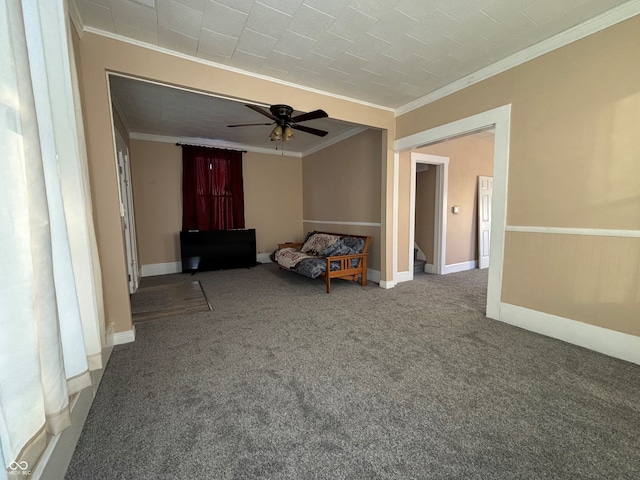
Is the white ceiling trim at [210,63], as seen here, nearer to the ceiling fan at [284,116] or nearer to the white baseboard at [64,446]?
the ceiling fan at [284,116]

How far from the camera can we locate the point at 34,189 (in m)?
0.84

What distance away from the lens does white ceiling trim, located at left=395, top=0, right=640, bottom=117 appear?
192 cm

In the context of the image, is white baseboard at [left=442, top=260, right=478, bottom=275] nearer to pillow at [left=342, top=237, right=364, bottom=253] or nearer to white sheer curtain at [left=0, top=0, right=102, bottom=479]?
pillow at [left=342, top=237, right=364, bottom=253]

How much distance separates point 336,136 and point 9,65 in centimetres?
468

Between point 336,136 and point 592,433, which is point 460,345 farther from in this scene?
point 336,136

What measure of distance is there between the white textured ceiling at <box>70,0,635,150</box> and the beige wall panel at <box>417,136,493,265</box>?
2324 mm

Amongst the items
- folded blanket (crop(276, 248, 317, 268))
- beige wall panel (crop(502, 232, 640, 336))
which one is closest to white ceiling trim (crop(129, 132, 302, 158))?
folded blanket (crop(276, 248, 317, 268))

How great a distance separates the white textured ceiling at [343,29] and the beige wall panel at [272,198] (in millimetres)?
3353


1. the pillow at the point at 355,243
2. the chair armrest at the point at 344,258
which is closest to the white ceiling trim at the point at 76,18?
the chair armrest at the point at 344,258

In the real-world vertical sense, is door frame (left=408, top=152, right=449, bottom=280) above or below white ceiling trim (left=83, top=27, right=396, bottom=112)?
below

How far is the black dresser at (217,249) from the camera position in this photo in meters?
5.01

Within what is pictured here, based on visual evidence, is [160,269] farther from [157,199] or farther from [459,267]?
[459,267]

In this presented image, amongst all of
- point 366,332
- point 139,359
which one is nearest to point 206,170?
point 139,359

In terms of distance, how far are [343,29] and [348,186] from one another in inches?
113
